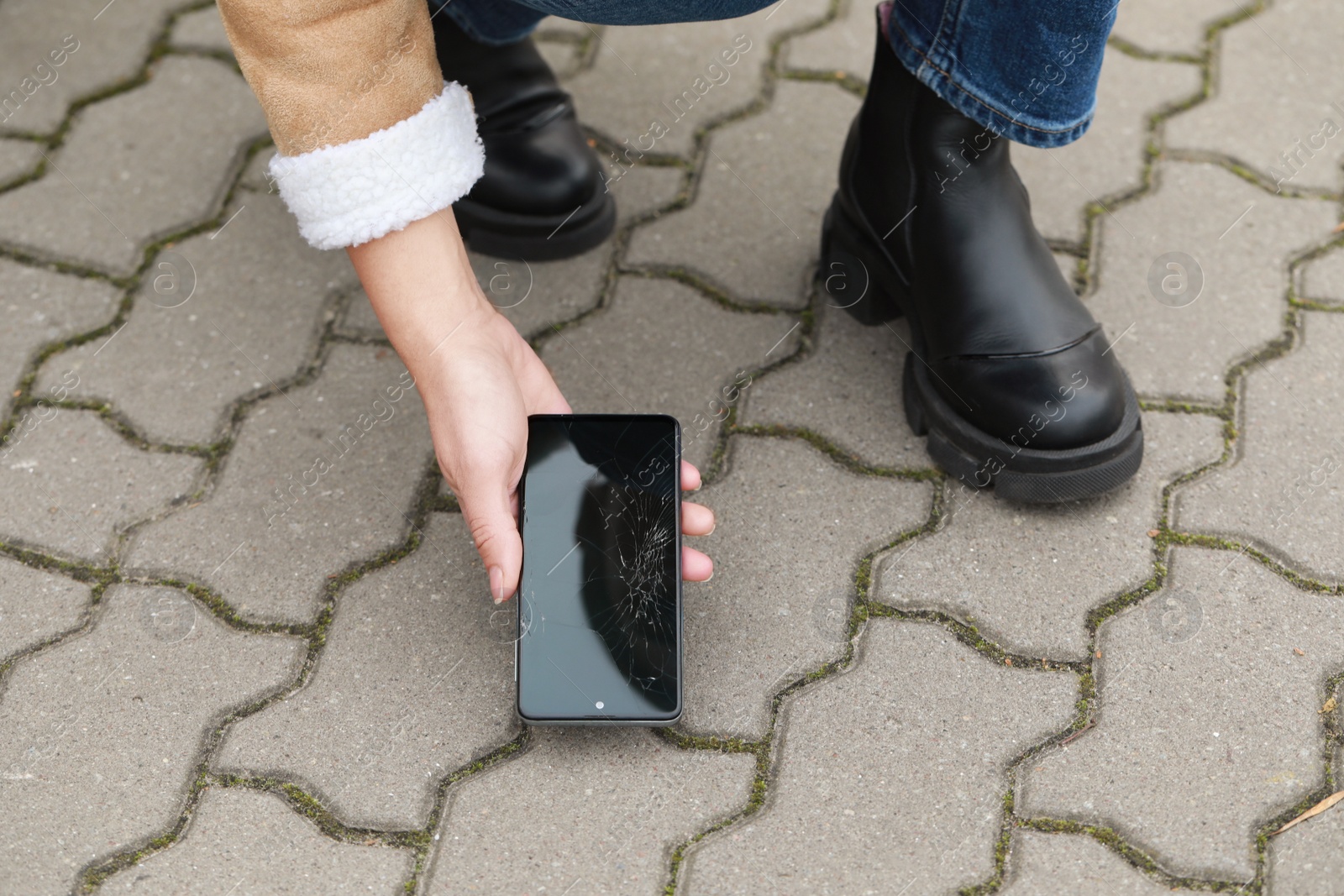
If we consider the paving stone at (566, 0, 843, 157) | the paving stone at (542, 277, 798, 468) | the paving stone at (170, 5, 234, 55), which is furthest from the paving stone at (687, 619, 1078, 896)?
the paving stone at (170, 5, 234, 55)

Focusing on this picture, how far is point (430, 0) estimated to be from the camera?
5.99 ft

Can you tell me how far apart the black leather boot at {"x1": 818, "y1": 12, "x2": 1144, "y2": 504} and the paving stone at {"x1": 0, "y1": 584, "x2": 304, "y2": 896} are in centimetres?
97

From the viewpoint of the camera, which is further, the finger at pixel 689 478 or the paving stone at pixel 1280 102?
the paving stone at pixel 1280 102

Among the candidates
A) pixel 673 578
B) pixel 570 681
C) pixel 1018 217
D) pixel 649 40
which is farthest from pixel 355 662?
pixel 649 40

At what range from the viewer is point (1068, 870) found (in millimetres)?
1257

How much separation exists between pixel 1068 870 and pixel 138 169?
6.37ft

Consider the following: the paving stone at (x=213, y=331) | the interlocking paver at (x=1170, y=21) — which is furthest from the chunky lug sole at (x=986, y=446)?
the interlocking paver at (x=1170, y=21)

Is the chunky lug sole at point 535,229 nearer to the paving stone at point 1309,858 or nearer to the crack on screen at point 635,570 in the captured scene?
the crack on screen at point 635,570

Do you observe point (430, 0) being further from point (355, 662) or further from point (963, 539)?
point (963, 539)

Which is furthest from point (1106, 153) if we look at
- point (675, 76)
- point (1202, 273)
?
point (675, 76)

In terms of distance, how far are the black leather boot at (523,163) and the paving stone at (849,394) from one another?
451 mm

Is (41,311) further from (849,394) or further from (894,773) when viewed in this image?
(894,773)

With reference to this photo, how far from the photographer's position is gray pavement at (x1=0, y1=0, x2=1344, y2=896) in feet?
4.24

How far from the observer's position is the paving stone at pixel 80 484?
5.20 ft
